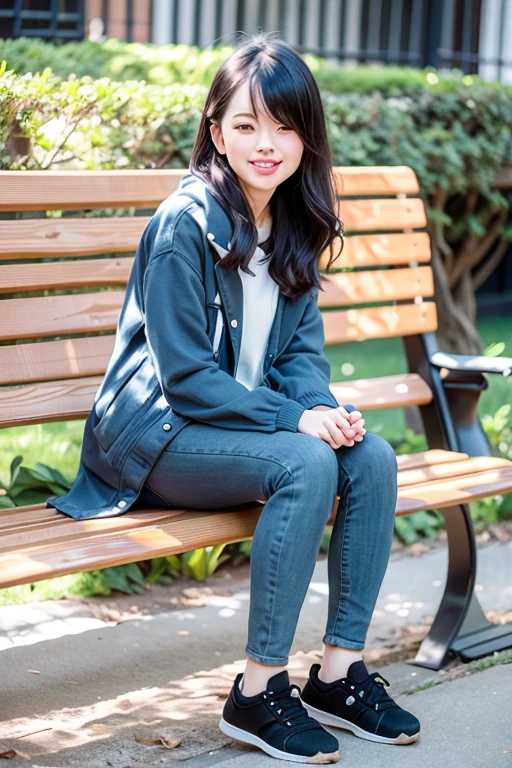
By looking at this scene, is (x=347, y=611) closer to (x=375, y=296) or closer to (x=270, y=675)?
(x=270, y=675)

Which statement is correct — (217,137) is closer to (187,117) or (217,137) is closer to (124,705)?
(187,117)

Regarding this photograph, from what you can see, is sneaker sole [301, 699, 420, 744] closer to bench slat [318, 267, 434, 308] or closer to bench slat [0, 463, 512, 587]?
bench slat [0, 463, 512, 587]

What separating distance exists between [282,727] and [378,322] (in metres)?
1.51

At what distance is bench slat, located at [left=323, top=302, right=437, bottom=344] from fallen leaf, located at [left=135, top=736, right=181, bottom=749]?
4.38 ft

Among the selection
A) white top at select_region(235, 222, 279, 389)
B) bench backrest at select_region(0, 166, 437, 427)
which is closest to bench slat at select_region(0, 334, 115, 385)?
bench backrest at select_region(0, 166, 437, 427)

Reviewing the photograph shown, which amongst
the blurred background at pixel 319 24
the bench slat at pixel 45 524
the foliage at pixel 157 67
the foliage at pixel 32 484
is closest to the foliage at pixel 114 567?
the foliage at pixel 32 484

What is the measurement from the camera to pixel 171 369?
2.47 metres

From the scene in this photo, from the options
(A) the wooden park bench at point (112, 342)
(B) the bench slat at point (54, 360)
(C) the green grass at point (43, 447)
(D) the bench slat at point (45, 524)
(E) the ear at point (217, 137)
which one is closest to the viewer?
(D) the bench slat at point (45, 524)

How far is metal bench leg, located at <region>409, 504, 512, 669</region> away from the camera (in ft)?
10.1

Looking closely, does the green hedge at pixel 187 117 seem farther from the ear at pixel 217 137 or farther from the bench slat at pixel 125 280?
the ear at pixel 217 137

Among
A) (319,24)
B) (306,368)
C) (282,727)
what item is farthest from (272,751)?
(319,24)

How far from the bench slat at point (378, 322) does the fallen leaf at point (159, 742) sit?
52.5 inches

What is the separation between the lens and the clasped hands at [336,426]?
2.49 m

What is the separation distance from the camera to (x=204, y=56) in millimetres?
5266
